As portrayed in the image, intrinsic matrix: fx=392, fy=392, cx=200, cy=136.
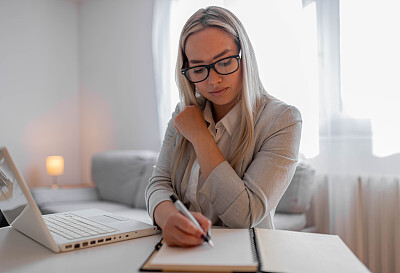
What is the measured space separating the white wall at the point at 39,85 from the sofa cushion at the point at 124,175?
956mm

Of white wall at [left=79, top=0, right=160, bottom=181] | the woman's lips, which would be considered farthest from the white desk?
white wall at [left=79, top=0, right=160, bottom=181]

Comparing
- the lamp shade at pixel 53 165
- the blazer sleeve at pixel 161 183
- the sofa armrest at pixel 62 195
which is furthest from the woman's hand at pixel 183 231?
the lamp shade at pixel 53 165

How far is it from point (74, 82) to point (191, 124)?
3.82 m

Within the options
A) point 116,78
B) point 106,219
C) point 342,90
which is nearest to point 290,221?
point 342,90

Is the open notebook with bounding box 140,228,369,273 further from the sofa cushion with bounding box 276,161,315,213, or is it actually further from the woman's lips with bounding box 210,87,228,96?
the sofa cushion with bounding box 276,161,315,213

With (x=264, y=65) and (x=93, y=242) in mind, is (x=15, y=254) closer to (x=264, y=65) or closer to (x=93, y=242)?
(x=93, y=242)

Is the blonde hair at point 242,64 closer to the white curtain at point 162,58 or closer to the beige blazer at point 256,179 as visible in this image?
the beige blazer at point 256,179

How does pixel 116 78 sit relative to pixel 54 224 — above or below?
above

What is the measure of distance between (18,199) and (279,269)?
53 centimetres

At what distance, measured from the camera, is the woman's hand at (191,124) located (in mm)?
1114

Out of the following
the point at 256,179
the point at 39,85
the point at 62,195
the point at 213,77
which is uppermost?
the point at 39,85

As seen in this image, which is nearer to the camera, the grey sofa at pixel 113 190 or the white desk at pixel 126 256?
the white desk at pixel 126 256

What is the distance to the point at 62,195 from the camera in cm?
351

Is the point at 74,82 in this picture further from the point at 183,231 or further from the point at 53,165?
the point at 183,231
